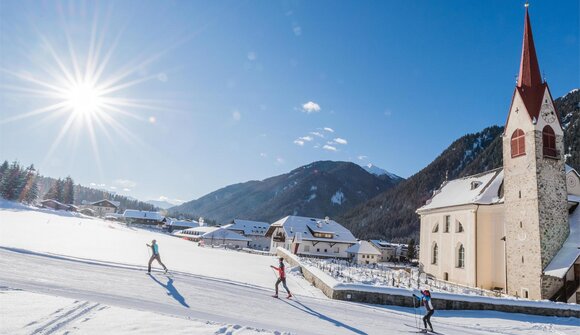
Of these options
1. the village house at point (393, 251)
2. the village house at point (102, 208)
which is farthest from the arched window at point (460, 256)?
the village house at point (102, 208)

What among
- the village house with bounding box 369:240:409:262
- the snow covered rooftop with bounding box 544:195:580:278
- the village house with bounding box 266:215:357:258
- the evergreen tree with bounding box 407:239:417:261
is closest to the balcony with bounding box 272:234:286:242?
the village house with bounding box 266:215:357:258

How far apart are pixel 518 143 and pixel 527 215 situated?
625cm

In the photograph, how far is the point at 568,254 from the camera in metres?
24.4

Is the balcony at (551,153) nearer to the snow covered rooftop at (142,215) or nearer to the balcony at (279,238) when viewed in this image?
the balcony at (279,238)

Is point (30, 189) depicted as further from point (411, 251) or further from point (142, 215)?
point (411, 251)

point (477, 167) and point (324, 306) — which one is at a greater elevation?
point (477, 167)

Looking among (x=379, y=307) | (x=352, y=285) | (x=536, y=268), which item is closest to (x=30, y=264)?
(x=352, y=285)

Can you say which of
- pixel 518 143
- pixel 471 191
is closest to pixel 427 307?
pixel 518 143

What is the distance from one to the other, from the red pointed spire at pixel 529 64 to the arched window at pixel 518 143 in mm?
4119

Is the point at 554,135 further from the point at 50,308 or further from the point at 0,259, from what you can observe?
the point at 0,259

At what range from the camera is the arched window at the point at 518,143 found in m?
28.4

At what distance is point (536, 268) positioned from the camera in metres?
25.2

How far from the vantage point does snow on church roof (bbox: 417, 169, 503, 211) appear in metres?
34.1

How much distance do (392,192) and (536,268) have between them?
16702 centimetres
